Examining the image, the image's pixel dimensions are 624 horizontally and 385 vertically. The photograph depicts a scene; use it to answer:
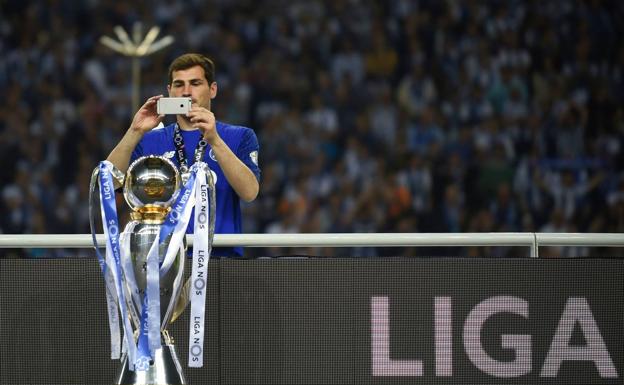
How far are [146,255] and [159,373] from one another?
0.42 metres

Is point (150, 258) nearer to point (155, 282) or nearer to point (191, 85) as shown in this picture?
point (155, 282)

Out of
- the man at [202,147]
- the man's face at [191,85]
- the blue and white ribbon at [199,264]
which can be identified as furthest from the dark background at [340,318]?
the man's face at [191,85]

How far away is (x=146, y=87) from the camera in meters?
18.2

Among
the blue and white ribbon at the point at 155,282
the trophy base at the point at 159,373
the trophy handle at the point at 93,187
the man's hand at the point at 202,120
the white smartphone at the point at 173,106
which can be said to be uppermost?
the white smartphone at the point at 173,106

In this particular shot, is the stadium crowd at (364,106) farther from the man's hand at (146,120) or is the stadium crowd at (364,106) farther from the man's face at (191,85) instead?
the man's hand at (146,120)

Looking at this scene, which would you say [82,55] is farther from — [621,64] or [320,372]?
[320,372]

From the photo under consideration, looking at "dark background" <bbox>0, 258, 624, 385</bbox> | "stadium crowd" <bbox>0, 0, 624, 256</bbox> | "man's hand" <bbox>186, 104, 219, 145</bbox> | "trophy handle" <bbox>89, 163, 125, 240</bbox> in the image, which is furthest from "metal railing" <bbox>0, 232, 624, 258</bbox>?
"stadium crowd" <bbox>0, 0, 624, 256</bbox>

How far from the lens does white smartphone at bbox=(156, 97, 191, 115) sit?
4.86 meters

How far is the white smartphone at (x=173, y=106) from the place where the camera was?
4.86m

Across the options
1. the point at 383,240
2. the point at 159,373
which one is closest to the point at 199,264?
the point at 159,373

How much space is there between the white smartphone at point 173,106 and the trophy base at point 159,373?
89 centimetres

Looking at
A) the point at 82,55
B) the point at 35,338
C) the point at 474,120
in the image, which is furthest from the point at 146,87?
the point at 35,338

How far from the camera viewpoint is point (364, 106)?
1658 centimetres

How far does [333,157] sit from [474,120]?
185cm
